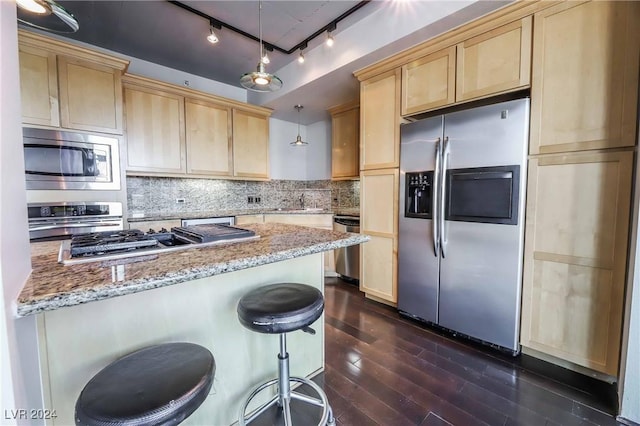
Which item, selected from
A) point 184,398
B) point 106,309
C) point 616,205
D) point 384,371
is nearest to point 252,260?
point 184,398

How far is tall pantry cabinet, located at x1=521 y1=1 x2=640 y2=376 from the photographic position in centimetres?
155

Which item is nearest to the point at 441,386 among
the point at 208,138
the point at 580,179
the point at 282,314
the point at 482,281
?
the point at 482,281

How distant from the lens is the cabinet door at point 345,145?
3.72m

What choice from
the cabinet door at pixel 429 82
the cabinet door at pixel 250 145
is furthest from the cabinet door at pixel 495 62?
the cabinet door at pixel 250 145

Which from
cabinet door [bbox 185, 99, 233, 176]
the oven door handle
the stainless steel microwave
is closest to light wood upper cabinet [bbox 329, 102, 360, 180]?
cabinet door [bbox 185, 99, 233, 176]

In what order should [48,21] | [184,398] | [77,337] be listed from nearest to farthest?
[184,398], [77,337], [48,21]

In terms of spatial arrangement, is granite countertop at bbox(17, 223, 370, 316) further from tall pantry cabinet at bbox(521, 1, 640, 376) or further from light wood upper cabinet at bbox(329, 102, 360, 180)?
light wood upper cabinet at bbox(329, 102, 360, 180)

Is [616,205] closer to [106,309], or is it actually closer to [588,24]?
[588,24]

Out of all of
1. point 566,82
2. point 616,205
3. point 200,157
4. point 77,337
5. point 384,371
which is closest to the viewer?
point 77,337

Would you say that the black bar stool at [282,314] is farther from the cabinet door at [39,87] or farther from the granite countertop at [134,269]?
the cabinet door at [39,87]

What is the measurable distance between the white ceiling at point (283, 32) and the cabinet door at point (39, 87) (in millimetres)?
507

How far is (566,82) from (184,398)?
2.56 m

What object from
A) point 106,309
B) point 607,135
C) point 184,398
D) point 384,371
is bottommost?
point 384,371

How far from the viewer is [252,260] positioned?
0.98 meters
